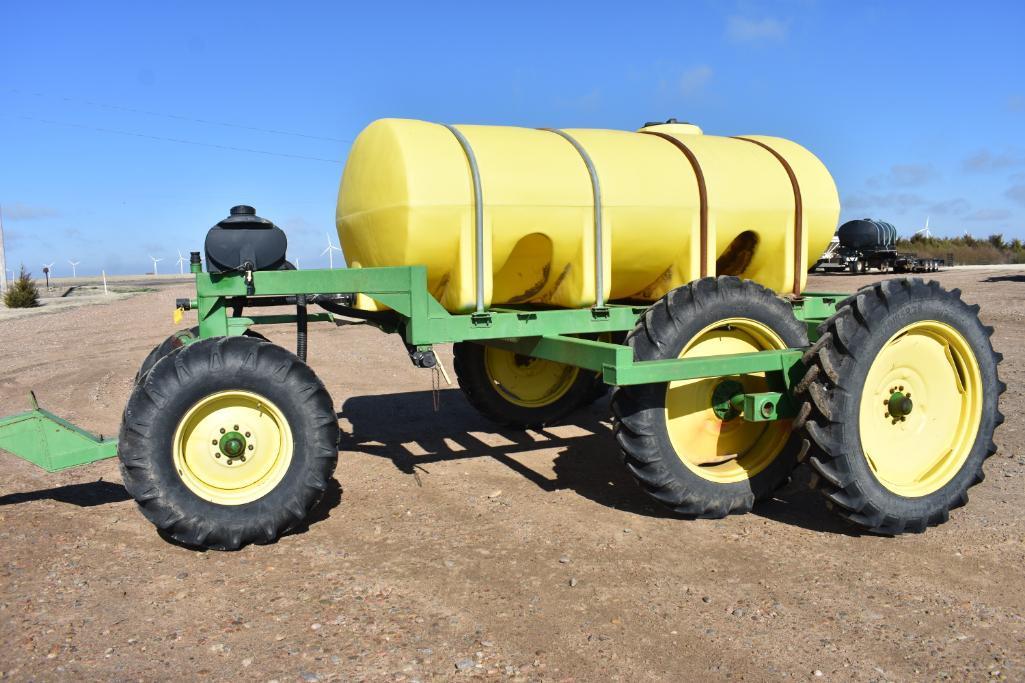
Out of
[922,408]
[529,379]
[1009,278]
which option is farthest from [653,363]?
[1009,278]

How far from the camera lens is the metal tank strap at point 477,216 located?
4801 mm

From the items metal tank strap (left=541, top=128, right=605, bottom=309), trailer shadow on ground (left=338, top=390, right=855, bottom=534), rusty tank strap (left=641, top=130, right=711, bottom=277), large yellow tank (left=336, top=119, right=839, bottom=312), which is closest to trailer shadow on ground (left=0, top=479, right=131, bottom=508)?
trailer shadow on ground (left=338, top=390, right=855, bottom=534)

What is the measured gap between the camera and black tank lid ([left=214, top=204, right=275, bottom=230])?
512 centimetres

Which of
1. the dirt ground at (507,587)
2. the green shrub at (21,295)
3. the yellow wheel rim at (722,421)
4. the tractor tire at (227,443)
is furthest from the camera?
the green shrub at (21,295)

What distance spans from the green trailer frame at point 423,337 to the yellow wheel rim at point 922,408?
51cm

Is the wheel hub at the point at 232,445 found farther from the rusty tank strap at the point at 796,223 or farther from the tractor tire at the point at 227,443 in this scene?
the rusty tank strap at the point at 796,223

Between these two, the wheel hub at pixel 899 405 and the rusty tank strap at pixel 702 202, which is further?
the rusty tank strap at pixel 702 202

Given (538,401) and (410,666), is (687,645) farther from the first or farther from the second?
(538,401)

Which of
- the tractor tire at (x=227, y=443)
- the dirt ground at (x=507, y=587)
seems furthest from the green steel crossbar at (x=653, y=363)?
the tractor tire at (x=227, y=443)

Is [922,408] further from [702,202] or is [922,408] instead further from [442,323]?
[442,323]

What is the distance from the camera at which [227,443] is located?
439 centimetres

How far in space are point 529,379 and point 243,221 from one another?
117 inches

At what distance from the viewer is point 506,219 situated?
4926mm

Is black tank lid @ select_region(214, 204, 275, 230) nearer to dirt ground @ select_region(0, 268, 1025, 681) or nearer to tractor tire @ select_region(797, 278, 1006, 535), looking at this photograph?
dirt ground @ select_region(0, 268, 1025, 681)
